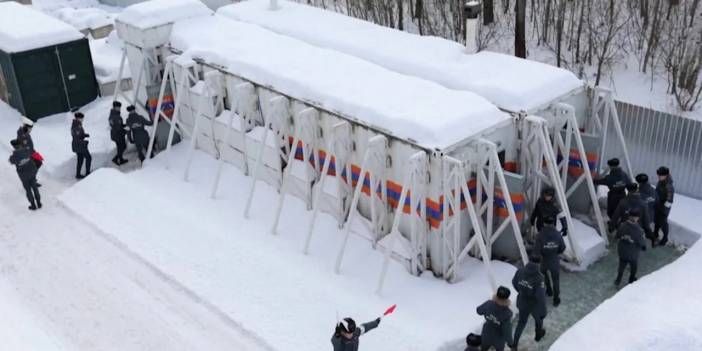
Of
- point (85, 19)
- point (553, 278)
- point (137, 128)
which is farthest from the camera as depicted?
point (85, 19)

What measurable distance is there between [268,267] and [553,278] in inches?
156

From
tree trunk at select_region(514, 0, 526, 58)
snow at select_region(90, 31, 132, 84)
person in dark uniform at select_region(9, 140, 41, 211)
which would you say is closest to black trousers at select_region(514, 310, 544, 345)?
tree trunk at select_region(514, 0, 526, 58)

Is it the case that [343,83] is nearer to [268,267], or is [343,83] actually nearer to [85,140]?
[268,267]

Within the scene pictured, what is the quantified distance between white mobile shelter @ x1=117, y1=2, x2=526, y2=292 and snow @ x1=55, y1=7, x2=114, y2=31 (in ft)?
24.9

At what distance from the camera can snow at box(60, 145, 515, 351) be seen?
374 inches

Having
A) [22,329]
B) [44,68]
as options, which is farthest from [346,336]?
[44,68]

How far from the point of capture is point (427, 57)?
1247cm

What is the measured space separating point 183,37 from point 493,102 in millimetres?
6368

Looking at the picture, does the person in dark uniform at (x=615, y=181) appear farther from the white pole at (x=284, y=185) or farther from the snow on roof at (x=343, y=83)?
the white pole at (x=284, y=185)

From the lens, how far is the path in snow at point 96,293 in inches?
380

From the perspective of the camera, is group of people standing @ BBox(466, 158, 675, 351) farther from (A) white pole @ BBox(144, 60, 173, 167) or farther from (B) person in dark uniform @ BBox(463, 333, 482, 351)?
(A) white pole @ BBox(144, 60, 173, 167)

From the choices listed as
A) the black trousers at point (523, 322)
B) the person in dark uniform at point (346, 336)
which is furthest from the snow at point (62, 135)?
the black trousers at point (523, 322)

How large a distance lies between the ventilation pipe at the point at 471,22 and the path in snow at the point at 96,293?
6.01 m

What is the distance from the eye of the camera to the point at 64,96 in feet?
52.9
